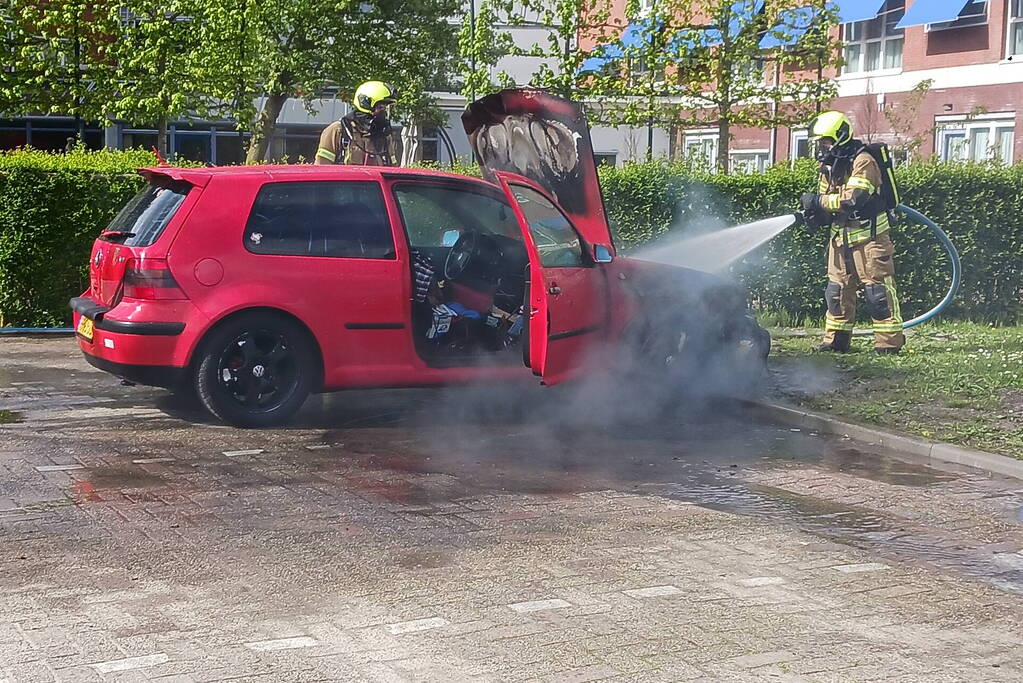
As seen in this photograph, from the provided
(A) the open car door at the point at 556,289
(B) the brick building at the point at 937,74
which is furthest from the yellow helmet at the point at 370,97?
(B) the brick building at the point at 937,74

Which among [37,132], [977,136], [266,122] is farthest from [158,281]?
[37,132]

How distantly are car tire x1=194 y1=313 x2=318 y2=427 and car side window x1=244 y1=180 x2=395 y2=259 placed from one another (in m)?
0.48

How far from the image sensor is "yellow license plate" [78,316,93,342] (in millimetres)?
8916

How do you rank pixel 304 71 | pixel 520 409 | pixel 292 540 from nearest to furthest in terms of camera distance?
pixel 292 540
pixel 520 409
pixel 304 71

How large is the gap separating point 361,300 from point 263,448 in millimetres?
1207

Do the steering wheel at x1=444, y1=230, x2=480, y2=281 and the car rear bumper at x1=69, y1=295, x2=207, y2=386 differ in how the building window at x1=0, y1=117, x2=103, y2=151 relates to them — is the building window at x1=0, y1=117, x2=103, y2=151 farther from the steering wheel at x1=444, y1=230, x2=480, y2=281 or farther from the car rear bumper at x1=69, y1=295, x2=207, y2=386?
the car rear bumper at x1=69, y1=295, x2=207, y2=386

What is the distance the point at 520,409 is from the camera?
9.60 meters

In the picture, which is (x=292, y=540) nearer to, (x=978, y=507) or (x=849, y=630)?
(x=849, y=630)

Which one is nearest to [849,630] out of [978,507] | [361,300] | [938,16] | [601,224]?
[978,507]

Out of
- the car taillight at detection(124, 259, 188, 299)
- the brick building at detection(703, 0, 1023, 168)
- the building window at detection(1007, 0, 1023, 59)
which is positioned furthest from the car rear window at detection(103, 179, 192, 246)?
the building window at detection(1007, 0, 1023, 59)

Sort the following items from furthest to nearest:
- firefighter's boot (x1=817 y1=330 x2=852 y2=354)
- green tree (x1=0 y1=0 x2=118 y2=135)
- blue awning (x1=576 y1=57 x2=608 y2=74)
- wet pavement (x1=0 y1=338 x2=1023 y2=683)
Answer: green tree (x1=0 y1=0 x2=118 y2=135) < blue awning (x1=576 y1=57 x2=608 y2=74) < firefighter's boot (x1=817 y1=330 x2=852 y2=354) < wet pavement (x1=0 y1=338 x2=1023 y2=683)

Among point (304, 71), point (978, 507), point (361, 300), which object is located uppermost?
point (304, 71)

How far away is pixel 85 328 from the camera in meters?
9.03

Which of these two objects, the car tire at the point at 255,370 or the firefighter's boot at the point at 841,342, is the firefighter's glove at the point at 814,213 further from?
the car tire at the point at 255,370
